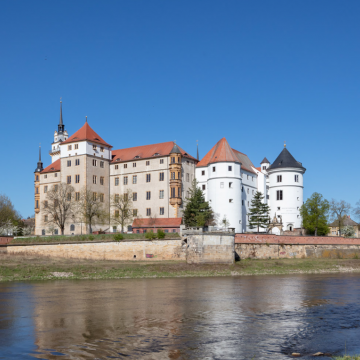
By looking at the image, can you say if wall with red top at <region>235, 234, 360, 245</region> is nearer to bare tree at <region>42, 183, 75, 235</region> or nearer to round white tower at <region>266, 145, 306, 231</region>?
round white tower at <region>266, 145, 306, 231</region>

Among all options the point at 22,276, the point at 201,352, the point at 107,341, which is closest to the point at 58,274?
the point at 22,276

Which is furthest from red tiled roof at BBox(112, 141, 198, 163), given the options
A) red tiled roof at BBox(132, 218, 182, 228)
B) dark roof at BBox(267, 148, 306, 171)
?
dark roof at BBox(267, 148, 306, 171)

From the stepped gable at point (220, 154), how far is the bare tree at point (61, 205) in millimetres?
22315

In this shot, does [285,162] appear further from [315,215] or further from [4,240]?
[4,240]

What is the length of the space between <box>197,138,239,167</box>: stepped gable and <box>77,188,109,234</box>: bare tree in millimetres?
18209

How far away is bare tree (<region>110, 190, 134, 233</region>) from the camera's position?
7338 centimetres

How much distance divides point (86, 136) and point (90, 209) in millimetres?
12977

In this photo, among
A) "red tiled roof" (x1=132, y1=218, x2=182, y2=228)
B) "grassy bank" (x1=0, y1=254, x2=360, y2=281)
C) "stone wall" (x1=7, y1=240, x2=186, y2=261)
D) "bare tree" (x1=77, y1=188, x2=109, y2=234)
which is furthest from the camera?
"bare tree" (x1=77, y1=188, x2=109, y2=234)

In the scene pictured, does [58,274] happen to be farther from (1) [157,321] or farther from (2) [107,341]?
(2) [107,341]

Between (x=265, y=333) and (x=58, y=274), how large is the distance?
3017 cm

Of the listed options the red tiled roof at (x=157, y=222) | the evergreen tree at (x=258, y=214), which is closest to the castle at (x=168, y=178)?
the red tiled roof at (x=157, y=222)

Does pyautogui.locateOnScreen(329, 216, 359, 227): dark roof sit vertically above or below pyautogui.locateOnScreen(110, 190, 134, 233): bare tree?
below

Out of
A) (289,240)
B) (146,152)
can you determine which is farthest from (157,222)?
(289,240)

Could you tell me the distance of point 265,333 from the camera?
1817cm
